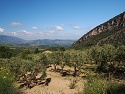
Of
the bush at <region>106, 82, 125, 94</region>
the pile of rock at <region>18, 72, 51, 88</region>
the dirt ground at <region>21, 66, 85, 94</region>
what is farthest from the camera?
the pile of rock at <region>18, 72, 51, 88</region>

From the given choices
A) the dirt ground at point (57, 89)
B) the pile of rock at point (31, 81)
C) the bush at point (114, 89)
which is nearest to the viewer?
the bush at point (114, 89)

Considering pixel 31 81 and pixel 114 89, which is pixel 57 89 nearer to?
pixel 31 81

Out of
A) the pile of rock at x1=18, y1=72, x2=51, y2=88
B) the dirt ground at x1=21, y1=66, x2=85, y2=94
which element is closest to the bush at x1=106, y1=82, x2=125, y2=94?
the dirt ground at x1=21, y1=66, x2=85, y2=94

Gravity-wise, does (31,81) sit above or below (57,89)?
below

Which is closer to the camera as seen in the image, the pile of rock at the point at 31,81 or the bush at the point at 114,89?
the bush at the point at 114,89

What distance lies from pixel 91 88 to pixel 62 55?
106ft

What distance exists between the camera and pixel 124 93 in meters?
8.50

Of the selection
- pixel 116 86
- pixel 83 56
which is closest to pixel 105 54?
pixel 83 56

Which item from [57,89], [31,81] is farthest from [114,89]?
[31,81]

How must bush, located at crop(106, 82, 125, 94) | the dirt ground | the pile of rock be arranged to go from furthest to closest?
1. the pile of rock
2. the dirt ground
3. bush, located at crop(106, 82, 125, 94)

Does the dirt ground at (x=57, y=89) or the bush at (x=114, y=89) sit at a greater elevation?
the bush at (x=114, y=89)

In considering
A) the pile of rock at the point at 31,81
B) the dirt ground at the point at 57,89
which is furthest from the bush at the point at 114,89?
the pile of rock at the point at 31,81

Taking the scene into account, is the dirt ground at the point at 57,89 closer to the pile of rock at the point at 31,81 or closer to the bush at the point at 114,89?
the pile of rock at the point at 31,81

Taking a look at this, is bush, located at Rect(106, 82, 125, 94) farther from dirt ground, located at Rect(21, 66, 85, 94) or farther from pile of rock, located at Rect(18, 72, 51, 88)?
pile of rock, located at Rect(18, 72, 51, 88)
